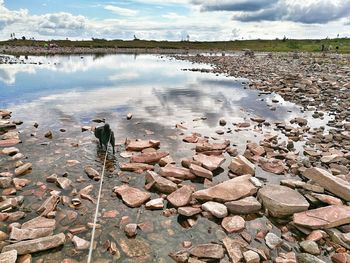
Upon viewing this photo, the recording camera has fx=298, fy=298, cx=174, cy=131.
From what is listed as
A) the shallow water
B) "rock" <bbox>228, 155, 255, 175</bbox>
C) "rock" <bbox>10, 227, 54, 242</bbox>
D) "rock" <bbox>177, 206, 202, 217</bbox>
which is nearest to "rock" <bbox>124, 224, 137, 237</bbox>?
the shallow water

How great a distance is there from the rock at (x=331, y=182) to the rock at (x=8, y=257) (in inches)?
313

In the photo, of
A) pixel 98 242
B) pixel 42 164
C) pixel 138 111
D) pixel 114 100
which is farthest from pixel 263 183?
pixel 114 100

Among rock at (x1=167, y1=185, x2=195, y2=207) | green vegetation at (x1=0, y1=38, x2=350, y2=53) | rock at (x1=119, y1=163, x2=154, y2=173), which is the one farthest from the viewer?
green vegetation at (x1=0, y1=38, x2=350, y2=53)

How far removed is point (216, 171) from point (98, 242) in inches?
199

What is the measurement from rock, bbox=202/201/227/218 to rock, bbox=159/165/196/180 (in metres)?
1.87

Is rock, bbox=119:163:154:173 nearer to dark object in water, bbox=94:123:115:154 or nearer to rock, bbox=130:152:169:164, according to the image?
rock, bbox=130:152:169:164

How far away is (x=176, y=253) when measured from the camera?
20.3ft

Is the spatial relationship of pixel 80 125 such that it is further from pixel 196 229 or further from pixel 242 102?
pixel 242 102

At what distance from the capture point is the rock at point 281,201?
299 inches

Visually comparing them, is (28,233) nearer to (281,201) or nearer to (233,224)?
(233,224)

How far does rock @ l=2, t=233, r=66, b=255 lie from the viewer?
5.98 meters

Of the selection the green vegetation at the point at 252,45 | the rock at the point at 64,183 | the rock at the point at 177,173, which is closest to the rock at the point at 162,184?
the rock at the point at 177,173

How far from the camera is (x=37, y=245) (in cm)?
610

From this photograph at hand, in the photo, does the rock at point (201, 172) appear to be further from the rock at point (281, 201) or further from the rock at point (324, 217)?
the rock at point (324, 217)
